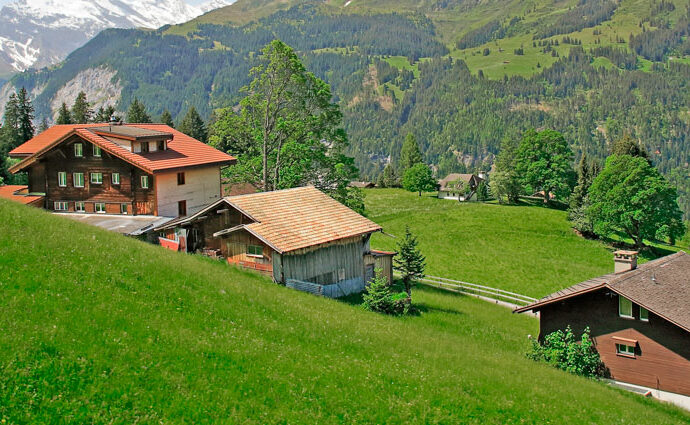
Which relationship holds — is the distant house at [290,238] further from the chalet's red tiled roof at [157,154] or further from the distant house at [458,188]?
the distant house at [458,188]

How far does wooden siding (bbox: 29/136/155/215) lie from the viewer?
45469 mm

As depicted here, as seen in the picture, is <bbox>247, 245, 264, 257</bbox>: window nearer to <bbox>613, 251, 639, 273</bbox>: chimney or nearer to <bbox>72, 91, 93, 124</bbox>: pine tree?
<bbox>613, 251, 639, 273</bbox>: chimney

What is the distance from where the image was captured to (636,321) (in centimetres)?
3028

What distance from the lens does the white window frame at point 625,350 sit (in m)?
30.3

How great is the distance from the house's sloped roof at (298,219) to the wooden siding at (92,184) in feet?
40.1

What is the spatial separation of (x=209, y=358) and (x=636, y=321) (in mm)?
21707

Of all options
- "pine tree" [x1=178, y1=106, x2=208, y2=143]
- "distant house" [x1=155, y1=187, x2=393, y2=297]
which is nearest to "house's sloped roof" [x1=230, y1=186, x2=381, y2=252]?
"distant house" [x1=155, y1=187, x2=393, y2=297]

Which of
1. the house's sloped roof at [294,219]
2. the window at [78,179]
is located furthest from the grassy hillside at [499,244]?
the window at [78,179]

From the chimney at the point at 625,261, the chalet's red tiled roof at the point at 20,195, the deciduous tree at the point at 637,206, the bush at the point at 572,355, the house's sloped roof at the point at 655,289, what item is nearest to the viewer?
the house's sloped roof at the point at 655,289

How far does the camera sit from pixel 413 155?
134750 mm

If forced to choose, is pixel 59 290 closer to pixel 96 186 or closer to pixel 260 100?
pixel 96 186

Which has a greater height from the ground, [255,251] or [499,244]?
[255,251]

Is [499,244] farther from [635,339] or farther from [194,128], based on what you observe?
[194,128]

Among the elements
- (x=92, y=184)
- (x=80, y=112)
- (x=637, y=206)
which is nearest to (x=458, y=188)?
(x=637, y=206)
